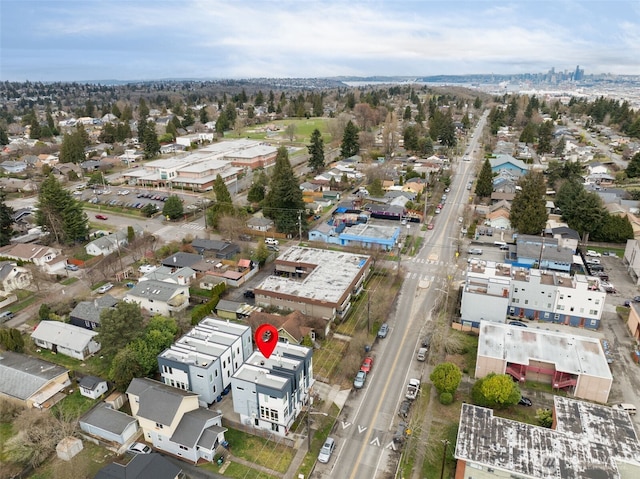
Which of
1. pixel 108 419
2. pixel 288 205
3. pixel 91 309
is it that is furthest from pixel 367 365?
pixel 288 205

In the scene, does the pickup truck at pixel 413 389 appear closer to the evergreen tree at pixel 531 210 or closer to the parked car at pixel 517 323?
the parked car at pixel 517 323

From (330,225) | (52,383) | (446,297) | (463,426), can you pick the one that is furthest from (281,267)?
(463,426)

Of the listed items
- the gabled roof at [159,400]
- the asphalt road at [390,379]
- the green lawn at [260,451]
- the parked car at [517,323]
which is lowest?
the green lawn at [260,451]

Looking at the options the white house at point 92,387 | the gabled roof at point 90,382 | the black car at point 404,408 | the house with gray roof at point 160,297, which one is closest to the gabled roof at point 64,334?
the gabled roof at point 90,382

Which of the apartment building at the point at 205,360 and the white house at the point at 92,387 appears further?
the white house at the point at 92,387

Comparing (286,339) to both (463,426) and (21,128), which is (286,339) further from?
(21,128)

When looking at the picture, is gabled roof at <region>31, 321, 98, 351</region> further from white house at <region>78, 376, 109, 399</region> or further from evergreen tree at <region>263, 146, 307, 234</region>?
evergreen tree at <region>263, 146, 307, 234</region>

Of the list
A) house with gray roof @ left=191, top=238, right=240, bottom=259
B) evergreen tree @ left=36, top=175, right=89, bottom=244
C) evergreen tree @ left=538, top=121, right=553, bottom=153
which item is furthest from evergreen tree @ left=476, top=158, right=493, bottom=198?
evergreen tree @ left=36, top=175, right=89, bottom=244

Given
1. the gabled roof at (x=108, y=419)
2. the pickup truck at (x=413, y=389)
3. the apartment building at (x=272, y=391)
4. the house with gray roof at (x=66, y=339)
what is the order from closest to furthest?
the apartment building at (x=272, y=391) → the gabled roof at (x=108, y=419) → the pickup truck at (x=413, y=389) → the house with gray roof at (x=66, y=339)
